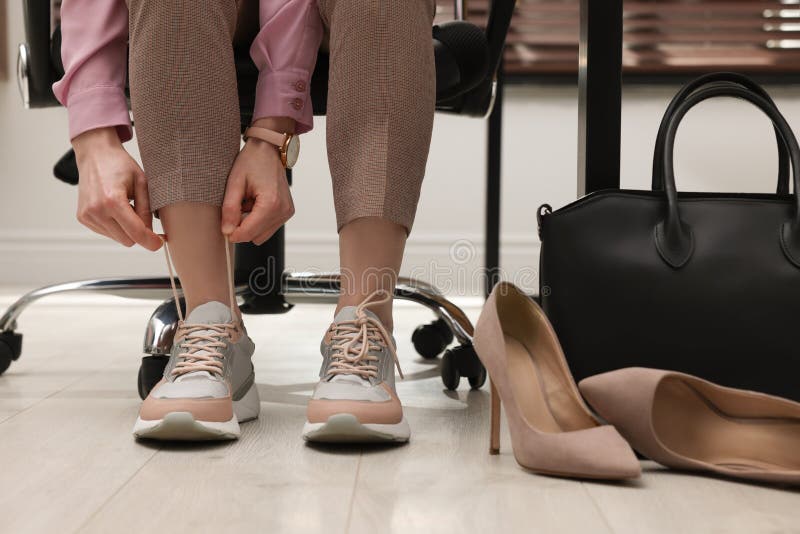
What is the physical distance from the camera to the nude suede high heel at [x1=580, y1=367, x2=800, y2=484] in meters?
0.63

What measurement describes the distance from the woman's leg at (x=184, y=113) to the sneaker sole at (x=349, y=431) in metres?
0.19

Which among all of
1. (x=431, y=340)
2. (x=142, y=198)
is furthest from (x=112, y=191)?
(x=431, y=340)

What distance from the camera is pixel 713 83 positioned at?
32.1 inches

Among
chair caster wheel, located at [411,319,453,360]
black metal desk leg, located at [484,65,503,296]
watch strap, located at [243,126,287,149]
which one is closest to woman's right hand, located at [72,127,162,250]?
watch strap, located at [243,126,287,149]

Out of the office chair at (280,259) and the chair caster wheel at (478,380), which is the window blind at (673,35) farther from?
the chair caster wheel at (478,380)

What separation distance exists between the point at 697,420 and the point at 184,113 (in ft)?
1.65

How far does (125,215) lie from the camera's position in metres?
0.72

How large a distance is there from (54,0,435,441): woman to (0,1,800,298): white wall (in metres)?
1.72

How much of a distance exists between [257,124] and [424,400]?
37 cm

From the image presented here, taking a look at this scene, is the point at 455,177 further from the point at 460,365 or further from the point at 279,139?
the point at 279,139

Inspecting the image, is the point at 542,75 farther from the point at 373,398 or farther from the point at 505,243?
the point at 373,398

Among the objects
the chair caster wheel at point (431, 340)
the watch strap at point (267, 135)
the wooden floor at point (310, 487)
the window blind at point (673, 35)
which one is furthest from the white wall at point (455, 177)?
the watch strap at point (267, 135)

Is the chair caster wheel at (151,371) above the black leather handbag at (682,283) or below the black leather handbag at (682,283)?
below

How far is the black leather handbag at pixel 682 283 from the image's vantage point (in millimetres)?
703
